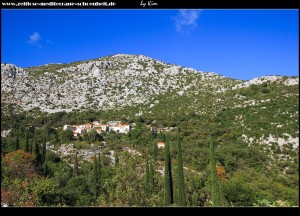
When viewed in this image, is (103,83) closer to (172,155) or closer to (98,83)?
(98,83)

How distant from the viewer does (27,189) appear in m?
20.6

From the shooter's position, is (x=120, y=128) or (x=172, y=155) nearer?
(x=172, y=155)

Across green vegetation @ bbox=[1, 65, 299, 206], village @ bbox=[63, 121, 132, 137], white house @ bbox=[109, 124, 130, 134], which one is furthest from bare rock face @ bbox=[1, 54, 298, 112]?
white house @ bbox=[109, 124, 130, 134]

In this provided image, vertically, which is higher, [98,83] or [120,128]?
[98,83]

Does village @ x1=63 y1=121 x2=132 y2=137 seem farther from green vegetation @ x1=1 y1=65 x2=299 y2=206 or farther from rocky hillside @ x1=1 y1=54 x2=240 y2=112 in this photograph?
rocky hillside @ x1=1 y1=54 x2=240 y2=112

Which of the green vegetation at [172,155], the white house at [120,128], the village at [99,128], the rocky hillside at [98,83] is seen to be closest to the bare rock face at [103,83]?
the rocky hillside at [98,83]

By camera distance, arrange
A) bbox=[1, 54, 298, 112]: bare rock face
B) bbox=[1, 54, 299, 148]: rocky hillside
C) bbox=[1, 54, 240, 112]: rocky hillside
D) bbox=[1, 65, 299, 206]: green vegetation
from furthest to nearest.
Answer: bbox=[1, 54, 240, 112]: rocky hillside
bbox=[1, 54, 298, 112]: bare rock face
bbox=[1, 54, 299, 148]: rocky hillside
bbox=[1, 65, 299, 206]: green vegetation

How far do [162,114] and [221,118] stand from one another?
1209 cm

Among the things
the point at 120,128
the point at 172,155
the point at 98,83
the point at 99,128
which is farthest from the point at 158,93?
the point at 172,155

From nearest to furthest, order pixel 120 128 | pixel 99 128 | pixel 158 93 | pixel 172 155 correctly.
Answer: pixel 172 155 → pixel 99 128 → pixel 120 128 → pixel 158 93

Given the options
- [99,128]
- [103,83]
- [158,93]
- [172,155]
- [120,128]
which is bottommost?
[172,155]

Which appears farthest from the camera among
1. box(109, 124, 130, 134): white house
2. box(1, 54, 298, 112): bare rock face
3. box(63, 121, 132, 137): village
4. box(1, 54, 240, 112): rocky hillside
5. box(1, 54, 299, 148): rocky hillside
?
box(1, 54, 240, 112): rocky hillside

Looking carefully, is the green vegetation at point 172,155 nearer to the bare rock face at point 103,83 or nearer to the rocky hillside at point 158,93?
the rocky hillside at point 158,93
